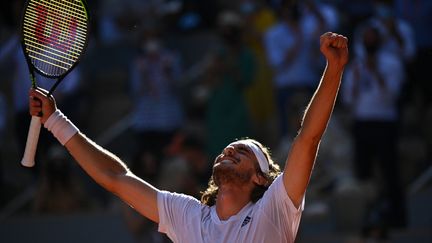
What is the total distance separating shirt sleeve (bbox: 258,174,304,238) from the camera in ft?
19.0

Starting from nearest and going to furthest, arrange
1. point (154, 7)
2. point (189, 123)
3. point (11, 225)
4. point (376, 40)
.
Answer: point (376, 40) < point (11, 225) < point (189, 123) < point (154, 7)

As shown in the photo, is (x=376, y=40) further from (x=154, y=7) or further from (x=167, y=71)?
(x=154, y=7)

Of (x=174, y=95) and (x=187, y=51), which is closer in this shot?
(x=174, y=95)

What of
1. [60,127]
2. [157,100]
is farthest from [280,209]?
[157,100]

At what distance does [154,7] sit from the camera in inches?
559

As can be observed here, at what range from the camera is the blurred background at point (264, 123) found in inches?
437

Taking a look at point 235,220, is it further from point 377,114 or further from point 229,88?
point 229,88

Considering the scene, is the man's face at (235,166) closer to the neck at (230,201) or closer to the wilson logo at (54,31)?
the neck at (230,201)

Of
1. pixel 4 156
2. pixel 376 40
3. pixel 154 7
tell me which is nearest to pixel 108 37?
pixel 154 7

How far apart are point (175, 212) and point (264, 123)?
654cm

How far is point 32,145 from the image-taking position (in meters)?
6.17

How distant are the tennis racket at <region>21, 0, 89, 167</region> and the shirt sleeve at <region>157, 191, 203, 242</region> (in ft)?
2.44

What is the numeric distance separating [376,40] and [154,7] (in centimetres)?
382

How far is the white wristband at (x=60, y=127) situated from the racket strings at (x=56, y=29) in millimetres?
270
